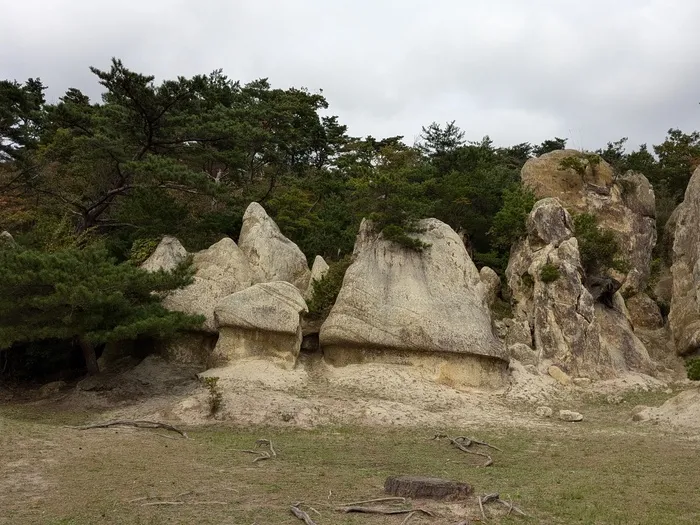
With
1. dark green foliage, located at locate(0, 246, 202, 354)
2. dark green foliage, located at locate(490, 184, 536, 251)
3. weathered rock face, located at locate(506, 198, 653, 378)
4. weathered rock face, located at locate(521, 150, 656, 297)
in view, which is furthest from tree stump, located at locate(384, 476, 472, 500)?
weathered rock face, located at locate(521, 150, 656, 297)

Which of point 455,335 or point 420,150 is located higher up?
point 420,150

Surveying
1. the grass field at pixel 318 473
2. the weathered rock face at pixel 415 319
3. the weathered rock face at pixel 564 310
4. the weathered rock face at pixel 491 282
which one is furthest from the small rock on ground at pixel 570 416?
the weathered rock face at pixel 491 282

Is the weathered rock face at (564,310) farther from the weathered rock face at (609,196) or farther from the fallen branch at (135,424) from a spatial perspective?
the fallen branch at (135,424)

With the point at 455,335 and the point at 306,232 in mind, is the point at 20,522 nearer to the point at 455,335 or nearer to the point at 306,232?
the point at 455,335

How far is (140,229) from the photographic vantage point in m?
25.0

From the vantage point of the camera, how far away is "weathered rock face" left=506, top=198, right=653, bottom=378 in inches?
922

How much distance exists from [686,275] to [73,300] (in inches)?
1037

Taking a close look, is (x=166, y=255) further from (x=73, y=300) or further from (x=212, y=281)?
(x=73, y=300)

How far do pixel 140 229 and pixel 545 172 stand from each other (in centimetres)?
2216

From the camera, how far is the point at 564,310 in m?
24.0

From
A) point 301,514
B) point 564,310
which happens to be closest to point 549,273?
point 564,310

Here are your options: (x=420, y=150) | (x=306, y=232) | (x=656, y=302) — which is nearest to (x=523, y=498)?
(x=306, y=232)

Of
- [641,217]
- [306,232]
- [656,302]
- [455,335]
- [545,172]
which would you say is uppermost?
[545,172]

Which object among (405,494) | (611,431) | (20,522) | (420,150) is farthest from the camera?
(420,150)
